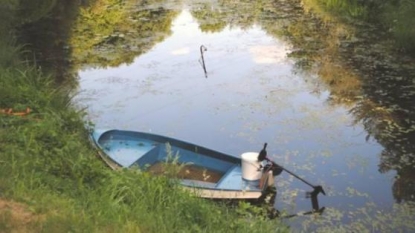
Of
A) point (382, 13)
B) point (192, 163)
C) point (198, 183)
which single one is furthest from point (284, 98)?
point (382, 13)

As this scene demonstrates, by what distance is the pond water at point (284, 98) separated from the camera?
21.1 ft

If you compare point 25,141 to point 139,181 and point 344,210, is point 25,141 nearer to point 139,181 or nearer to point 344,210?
point 139,181

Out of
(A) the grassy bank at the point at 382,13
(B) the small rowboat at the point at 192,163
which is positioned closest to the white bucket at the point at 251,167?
(B) the small rowboat at the point at 192,163

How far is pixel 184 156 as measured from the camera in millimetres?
6742

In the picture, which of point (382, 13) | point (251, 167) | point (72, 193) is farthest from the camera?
point (382, 13)

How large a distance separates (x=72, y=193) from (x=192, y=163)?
2.43 m

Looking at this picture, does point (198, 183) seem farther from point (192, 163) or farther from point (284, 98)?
point (284, 98)

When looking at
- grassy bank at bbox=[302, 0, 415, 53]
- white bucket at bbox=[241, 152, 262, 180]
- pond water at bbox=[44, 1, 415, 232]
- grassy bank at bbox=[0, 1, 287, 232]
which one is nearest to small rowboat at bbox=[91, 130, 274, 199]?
white bucket at bbox=[241, 152, 262, 180]

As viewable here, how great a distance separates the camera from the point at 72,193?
4367 mm

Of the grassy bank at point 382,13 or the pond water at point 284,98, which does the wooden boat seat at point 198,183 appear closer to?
the pond water at point 284,98

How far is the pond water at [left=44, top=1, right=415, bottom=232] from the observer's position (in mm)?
6445

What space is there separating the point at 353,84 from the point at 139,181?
6710mm

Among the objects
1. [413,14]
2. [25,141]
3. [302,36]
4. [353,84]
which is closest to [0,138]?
[25,141]

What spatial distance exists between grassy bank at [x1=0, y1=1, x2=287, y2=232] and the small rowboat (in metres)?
0.34
